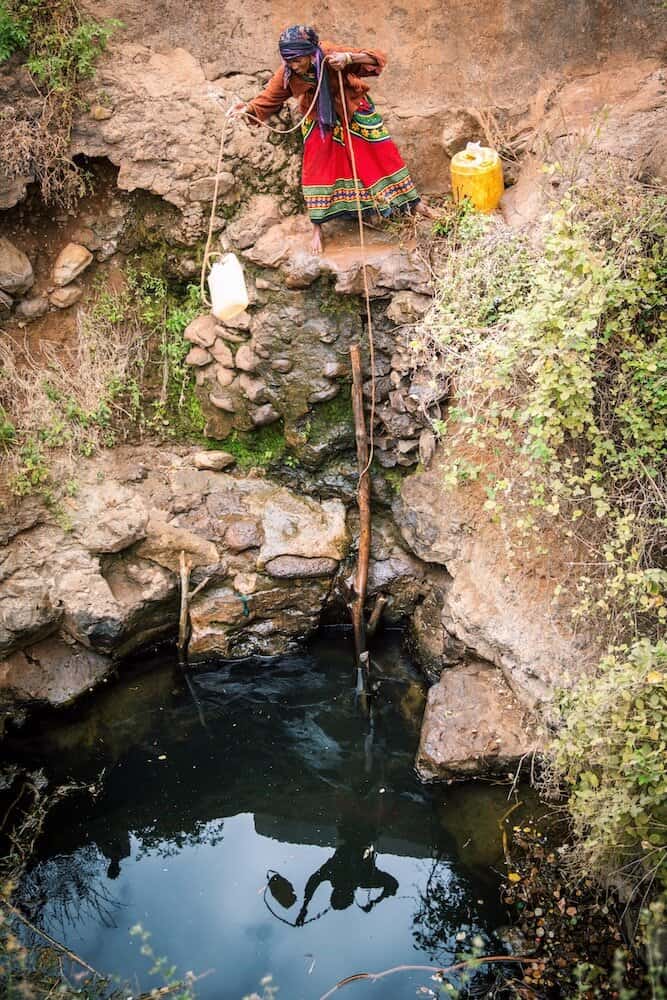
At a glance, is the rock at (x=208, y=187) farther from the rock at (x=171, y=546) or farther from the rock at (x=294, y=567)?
the rock at (x=294, y=567)

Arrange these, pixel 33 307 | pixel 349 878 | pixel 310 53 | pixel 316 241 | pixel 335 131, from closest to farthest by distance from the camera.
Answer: pixel 349 878
pixel 310 53
pixel 335 131
pixel 316 241
pixel 33 307

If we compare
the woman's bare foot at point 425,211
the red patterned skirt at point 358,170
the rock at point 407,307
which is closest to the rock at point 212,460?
the rock at point 407,307

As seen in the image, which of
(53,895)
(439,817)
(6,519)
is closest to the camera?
(53,895)

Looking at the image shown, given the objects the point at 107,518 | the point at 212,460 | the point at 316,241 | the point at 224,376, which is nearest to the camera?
the point at 316,241

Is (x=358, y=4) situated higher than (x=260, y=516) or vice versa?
(x=358, y=4)

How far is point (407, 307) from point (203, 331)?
1610mm

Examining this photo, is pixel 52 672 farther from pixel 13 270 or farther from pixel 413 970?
pixel 413 970

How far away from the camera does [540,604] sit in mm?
4512

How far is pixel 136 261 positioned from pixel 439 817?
4552mm

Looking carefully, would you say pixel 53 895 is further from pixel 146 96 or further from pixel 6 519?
pixel 146 96

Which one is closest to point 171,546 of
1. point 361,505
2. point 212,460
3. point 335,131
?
point 212,460

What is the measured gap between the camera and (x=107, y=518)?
5.45 m

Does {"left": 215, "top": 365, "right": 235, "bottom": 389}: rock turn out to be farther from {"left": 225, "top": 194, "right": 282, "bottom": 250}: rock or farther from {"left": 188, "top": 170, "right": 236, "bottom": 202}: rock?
{"left": 188, "top": 170, "right": 236, "bottom": 202}: rock

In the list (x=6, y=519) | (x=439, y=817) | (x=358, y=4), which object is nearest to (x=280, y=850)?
(x=439, y=817)
